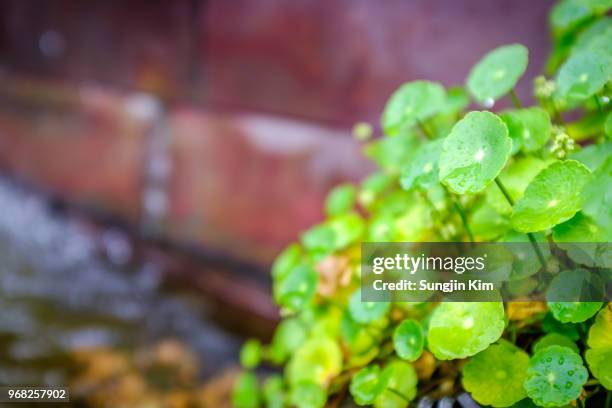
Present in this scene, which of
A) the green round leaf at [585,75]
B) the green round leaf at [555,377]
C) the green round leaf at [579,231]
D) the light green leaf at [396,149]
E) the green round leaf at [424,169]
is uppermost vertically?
the light green leaf at [396,149]

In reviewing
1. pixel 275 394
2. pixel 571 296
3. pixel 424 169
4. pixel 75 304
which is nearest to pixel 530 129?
pixel 424 169

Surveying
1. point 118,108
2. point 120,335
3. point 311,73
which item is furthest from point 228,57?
point 120,335

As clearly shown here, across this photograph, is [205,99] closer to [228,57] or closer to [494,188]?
[228,57]

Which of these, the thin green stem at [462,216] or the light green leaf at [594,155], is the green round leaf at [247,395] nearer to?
the thin green stem at [462,216]

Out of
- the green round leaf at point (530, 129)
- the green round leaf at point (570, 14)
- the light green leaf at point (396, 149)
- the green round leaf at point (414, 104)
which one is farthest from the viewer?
the light green leaf at point (396, 149)

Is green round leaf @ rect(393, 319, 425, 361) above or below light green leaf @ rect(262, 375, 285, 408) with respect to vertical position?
below

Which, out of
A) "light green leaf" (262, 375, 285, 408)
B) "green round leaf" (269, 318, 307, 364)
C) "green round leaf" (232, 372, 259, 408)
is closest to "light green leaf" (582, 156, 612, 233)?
"green round leaf" (269, 318, 307, 364)

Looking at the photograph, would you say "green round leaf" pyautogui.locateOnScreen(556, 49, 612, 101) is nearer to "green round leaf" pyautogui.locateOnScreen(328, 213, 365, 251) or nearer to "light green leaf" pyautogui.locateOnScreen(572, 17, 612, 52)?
"light green leaf" pyautogui.locateOnScreen(572, 17, 612, 52)

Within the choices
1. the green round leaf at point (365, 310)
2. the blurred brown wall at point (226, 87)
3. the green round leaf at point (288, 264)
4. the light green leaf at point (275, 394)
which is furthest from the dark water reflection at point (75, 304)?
the green round leaf at point (365, 310)
